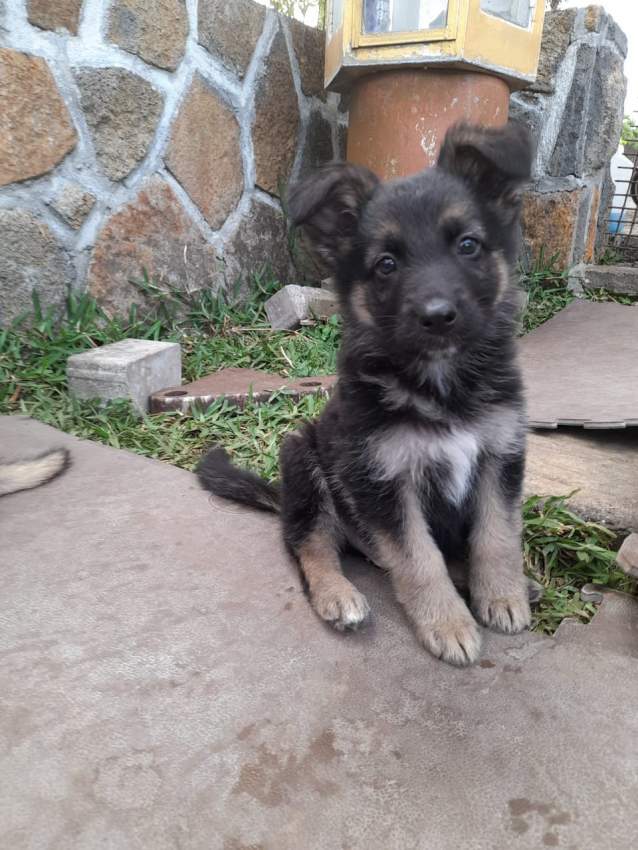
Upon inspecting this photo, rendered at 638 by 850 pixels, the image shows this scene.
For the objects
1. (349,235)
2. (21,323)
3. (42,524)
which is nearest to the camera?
(349,235)

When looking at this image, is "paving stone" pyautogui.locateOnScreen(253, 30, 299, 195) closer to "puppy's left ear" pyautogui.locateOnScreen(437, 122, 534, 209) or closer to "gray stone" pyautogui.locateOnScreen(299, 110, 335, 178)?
"gray stone" pyautogui.locateOnScreen(299, 110, 335, 178)

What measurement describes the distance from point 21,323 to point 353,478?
8.90 ft

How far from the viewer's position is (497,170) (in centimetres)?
203

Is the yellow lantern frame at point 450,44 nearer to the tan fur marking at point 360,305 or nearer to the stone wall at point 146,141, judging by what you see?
the stone wall at point 146,141

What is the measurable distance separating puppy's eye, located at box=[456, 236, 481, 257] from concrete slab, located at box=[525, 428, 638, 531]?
0.84 m

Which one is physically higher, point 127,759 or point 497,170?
point 497,170

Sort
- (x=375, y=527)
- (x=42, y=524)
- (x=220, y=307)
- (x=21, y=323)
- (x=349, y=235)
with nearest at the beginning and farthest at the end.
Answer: (x=375, y=527), (x=349, y=235), (x=42, y=524), (x=21, y=323), (x=220, y=307)

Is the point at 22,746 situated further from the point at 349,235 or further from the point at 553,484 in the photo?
the point at 553,484

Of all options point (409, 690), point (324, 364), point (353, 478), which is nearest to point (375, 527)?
point (353, 478)

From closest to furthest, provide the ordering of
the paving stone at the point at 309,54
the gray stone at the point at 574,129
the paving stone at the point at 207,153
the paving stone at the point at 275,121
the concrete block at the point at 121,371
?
the concrete block at the point at 121,371, the paving stone at the point at 207,153, the paving stone at the point at 275,121, the paving stone at the point at 309,54, the gray stone at the point at 574,129

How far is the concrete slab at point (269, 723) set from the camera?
135 centimetres

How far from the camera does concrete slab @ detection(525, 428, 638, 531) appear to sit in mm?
2463

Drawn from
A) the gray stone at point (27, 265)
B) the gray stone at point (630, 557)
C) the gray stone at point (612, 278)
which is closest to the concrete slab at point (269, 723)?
the gray stone at point (630, 557)

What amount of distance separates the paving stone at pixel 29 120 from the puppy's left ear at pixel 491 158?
2.65 m
